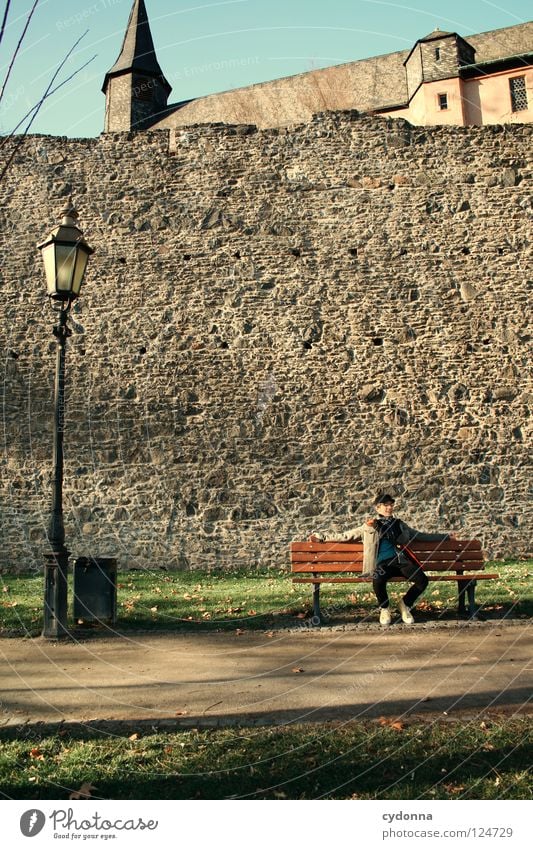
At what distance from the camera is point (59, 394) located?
6.12 meters

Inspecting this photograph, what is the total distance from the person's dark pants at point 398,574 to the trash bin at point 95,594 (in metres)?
2.30

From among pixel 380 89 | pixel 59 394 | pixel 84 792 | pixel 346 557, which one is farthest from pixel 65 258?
pixel 380 89

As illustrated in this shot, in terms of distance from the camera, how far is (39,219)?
11.5 meters

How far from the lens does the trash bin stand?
6.16 meters

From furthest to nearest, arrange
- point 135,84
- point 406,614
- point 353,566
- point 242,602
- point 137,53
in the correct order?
1. point 137,53
2. point 135,84
3. point 242,602
4. point 353,566
5. point 406,614

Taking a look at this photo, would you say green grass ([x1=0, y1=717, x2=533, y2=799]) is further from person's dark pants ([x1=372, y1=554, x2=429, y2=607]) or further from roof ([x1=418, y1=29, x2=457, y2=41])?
roof ([x1=418, y1=29, x2=457, y2=41])

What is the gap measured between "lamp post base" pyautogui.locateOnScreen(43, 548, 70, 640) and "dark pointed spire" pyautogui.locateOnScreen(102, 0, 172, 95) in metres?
24.6

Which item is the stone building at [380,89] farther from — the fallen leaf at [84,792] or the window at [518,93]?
the fallen leaf at [84,792]

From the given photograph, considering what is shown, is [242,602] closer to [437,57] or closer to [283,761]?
[283,761]

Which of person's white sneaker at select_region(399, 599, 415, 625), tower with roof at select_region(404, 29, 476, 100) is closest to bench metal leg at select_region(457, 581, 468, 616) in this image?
person's white sneaker at select_region(399, 599, 415, 625)

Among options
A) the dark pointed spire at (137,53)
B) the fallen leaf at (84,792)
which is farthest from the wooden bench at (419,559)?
the dark pointed spire at (137,53)

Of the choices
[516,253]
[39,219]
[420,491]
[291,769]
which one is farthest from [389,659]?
[39,219]

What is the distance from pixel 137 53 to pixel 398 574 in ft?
84.1

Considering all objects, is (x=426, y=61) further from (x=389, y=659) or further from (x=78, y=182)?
(x=389, y=659)
